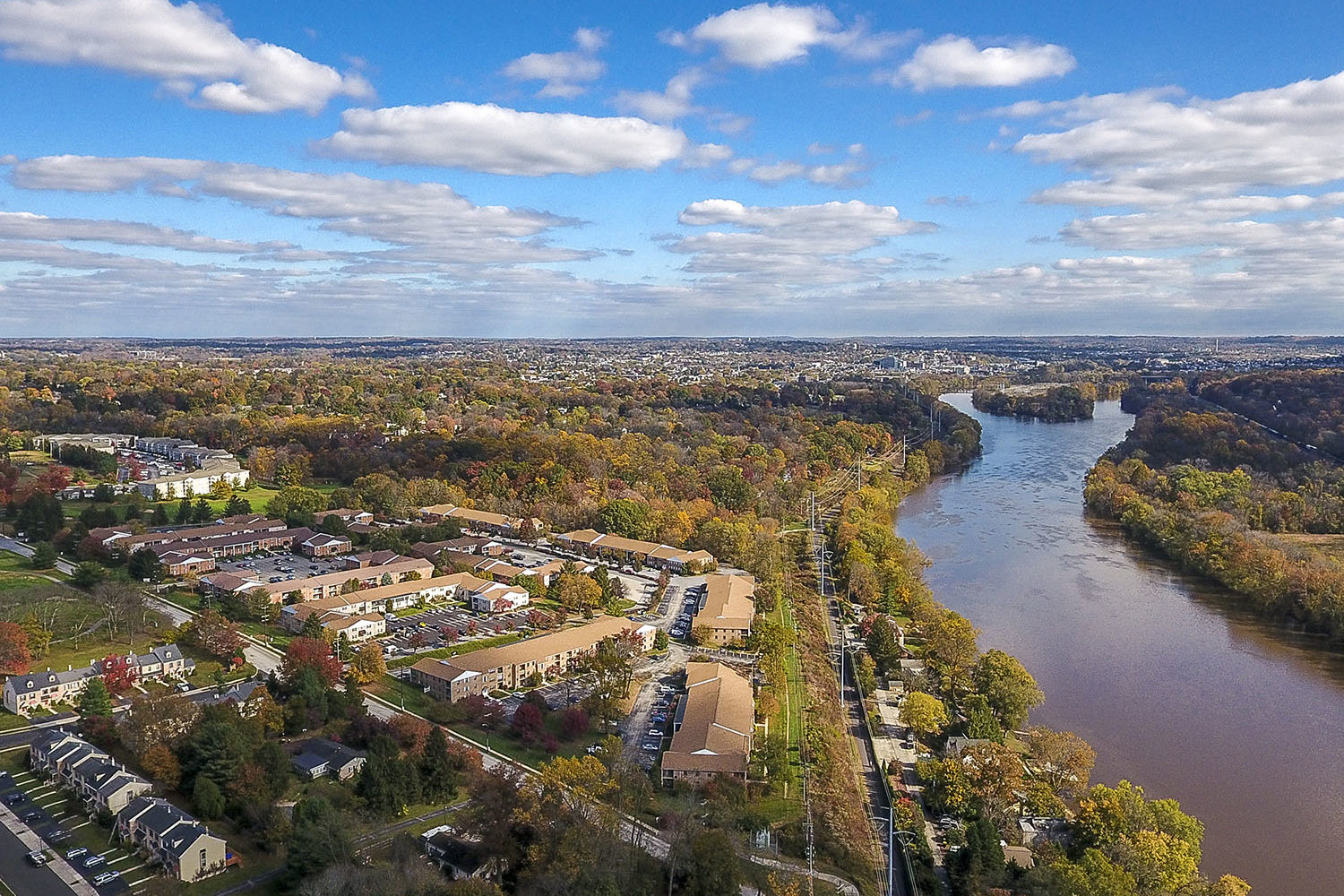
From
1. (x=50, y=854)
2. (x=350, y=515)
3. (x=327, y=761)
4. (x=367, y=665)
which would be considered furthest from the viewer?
(x=350, y=515)

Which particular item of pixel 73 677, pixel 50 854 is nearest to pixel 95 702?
pixel 73 677

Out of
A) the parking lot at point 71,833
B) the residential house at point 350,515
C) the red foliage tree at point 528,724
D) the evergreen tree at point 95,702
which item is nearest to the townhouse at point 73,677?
the evergreen tree at point 95,702

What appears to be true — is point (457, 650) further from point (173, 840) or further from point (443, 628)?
point (173, 840)

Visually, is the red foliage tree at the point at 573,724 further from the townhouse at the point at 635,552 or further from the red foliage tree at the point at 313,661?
the townhouse at the point at 635,552

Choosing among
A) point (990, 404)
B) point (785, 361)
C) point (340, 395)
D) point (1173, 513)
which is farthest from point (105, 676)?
point (785, 361)

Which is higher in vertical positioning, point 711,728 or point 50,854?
point 711,728
